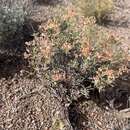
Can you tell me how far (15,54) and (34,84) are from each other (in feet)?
1.78

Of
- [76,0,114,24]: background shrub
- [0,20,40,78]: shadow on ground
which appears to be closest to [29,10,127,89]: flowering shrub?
[0,20,40,78]: shadow on ground

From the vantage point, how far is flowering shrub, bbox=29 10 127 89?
14.7 ft

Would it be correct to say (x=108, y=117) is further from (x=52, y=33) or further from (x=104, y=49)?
(x=52, y=33)

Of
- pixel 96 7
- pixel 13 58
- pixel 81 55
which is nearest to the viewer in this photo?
pixel 81 55

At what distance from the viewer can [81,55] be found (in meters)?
4.62

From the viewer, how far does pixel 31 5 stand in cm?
620

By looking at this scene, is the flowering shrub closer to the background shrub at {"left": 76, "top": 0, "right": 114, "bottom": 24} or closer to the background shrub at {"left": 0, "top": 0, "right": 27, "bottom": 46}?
the background shrub at {"left": 0, "top": 0, "right": 27, "bottom": 46}

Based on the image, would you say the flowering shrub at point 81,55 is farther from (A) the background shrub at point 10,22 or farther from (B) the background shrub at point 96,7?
(B) the background shrub at point 96,7

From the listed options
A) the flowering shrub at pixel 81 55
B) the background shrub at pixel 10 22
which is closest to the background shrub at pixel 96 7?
the background shrub at pixel 10 22

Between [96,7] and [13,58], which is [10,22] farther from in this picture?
[96,7]

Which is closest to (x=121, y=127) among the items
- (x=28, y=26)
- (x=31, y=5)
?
(x=28, y=26)

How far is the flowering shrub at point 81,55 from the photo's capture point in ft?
14.7

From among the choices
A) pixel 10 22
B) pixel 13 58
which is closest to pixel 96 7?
pixel 10 22

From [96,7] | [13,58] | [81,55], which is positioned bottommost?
[13,58]
